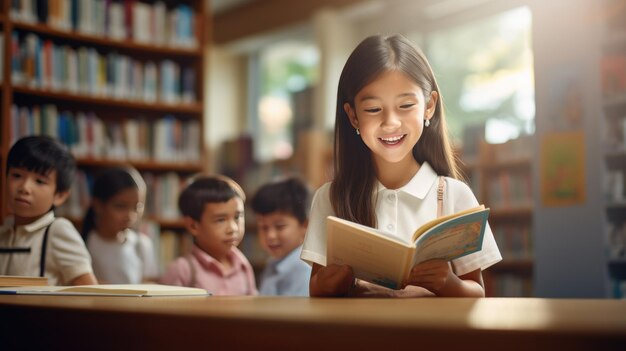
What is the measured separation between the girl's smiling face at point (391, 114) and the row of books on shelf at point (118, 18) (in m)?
3.16

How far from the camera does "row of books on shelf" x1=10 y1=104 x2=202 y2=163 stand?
4125mm

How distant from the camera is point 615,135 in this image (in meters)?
4.32

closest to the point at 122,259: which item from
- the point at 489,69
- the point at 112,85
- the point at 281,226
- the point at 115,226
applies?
the point at 115,226

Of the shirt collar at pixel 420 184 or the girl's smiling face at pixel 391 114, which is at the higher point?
the girl's smiling face at pixel 391 114

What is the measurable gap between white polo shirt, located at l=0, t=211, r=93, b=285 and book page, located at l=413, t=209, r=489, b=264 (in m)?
1.08

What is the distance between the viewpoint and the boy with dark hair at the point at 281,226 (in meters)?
2.56

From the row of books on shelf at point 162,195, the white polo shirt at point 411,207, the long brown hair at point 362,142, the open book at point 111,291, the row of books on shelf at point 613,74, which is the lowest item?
the open book at point 111,291

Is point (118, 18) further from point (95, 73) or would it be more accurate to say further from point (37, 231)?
point (37, 231)

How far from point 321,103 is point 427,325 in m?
6.45

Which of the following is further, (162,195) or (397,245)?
(162,195)

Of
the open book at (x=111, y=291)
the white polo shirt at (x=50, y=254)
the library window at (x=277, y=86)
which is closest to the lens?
the open book at (x=111, y=291)

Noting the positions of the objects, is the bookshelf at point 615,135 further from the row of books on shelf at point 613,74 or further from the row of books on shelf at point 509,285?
the row of books on shelf at point 509,285

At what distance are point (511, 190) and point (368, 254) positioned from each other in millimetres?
4338

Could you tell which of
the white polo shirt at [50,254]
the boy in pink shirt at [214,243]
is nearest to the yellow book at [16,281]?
the white polo shirt at [50,254]
